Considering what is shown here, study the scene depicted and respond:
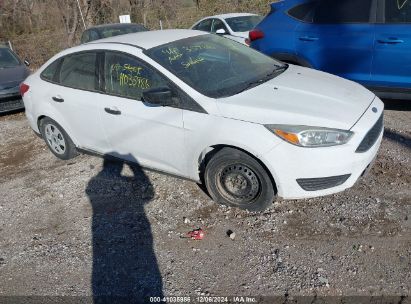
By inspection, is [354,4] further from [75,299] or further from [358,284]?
[75,299]

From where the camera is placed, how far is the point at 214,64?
3.97m

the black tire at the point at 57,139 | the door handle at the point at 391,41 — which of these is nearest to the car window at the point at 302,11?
the door handle at the point at 391,41

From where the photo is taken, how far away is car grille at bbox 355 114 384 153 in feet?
10.6

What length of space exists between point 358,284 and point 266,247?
0.79 metres

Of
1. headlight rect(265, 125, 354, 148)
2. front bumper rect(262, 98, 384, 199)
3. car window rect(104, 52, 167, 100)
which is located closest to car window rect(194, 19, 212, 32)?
car window rect(104, 52, 167, 100)

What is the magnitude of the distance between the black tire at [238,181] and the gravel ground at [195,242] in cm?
14

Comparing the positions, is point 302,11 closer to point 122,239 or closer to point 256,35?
point 256,35

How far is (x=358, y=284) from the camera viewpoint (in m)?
2.79

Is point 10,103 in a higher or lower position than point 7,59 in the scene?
lower

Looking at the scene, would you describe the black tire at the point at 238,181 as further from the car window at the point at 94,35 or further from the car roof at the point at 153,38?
the car window at the point at 94,35

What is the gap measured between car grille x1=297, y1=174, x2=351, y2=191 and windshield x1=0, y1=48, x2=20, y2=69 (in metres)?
8.16

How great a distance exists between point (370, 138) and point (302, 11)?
308 centimetres

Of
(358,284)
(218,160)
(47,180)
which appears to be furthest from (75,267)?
(358,284)

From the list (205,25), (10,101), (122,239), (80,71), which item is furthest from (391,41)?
(205,25)
